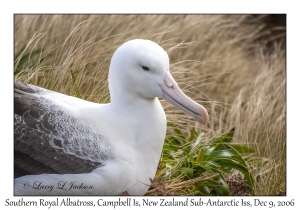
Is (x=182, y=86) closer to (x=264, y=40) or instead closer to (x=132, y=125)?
(x=132, y=125)

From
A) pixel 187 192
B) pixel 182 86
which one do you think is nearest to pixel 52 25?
pixel 182 86

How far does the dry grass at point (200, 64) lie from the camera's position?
582cm

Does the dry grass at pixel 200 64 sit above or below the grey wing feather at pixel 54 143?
above

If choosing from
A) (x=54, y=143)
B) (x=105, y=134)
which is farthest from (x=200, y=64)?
(x=54, y=143)

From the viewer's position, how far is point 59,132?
4398 mm

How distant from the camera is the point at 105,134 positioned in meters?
4.45

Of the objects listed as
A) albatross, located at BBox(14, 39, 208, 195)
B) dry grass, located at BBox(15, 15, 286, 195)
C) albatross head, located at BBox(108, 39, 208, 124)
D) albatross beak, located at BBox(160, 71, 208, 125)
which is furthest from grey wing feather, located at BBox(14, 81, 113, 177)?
dry grass, located at BBox(15, 15, 286, 195)

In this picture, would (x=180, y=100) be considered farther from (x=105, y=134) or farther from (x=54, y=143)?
(x=54, y=143)

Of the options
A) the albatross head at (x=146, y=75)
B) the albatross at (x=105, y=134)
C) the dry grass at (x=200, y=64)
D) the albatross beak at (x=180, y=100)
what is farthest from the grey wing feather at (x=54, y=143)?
the dry grass at (x=200, y=64)

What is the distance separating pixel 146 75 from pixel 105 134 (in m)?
0.54

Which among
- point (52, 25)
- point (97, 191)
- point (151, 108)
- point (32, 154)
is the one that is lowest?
point (97, 191)

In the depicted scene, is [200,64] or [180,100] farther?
[200,64]

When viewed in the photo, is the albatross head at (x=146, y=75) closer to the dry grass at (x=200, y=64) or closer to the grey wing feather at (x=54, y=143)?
the grey wing feather at (x=54, y=143)

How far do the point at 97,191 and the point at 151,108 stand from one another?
755 mm
